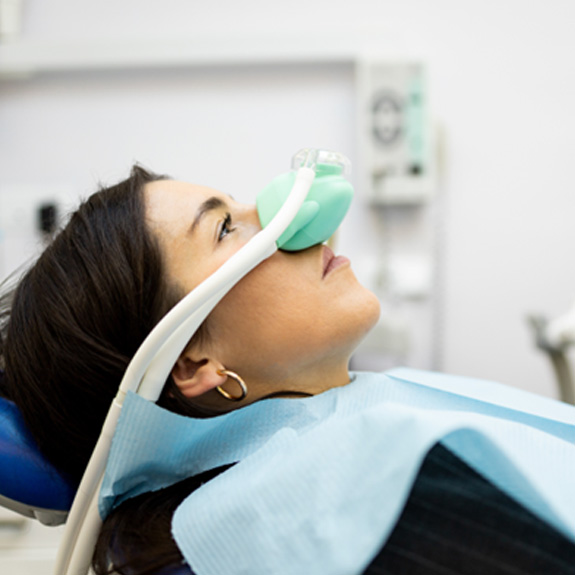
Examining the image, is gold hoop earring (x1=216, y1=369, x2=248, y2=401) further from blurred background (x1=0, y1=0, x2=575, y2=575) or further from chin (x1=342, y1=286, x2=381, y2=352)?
blurred background (x1=0, y1=0, x2=575, y2=575)

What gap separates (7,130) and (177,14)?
2.42 feet

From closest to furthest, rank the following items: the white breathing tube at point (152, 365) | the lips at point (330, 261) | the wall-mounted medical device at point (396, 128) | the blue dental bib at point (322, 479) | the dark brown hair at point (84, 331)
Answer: the blue dental bib at point (322, 479)
the white breathing tube at point (152, 365)
the dark brown hair at point (84, 331)
the lips at point (330, 261)
the wall-mounted medical device at point (396, 128)

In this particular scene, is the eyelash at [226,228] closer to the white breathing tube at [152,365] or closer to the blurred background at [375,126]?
the white breathing tube at [152,365]

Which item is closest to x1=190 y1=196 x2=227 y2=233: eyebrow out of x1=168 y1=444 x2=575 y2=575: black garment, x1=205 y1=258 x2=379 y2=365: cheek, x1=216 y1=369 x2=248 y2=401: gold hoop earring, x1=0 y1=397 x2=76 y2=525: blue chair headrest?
x1=205 y1=258 x2=379 y2=365: cheek

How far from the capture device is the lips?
40.8 inches

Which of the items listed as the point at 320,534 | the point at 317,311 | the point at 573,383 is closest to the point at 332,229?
the point at 317,311

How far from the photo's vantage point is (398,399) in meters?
1.00

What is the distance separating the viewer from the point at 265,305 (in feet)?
3.14

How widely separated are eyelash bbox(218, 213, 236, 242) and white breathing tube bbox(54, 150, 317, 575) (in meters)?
0.12

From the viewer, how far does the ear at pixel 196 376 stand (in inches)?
37.4

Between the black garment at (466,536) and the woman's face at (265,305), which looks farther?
the woman's face at (265,305)

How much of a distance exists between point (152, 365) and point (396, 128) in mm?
1410

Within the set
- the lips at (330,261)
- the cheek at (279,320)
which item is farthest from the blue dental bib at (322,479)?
the lips at (330,261)

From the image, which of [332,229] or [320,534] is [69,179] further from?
[320,534]
